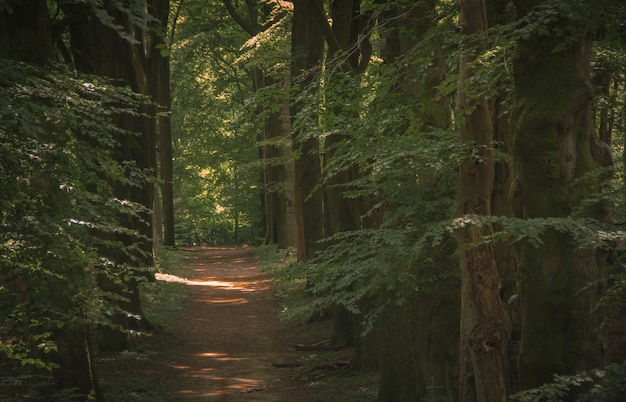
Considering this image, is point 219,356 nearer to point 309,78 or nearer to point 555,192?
point 309,78

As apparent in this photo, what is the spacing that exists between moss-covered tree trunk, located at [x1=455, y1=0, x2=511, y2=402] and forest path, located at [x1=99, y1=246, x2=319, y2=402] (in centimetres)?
543

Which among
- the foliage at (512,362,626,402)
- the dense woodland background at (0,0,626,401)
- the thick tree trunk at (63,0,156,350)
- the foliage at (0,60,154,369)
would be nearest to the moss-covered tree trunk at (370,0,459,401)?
the dense woodland background at (0,0,626,401)

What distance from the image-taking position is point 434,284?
9.33m

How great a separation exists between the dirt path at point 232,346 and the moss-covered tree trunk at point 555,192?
6276 mm

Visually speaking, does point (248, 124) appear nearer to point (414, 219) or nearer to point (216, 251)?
point (414, 219)

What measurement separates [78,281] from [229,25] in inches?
989

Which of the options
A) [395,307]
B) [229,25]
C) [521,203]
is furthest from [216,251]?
[521,203]

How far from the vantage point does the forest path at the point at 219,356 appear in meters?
13.0

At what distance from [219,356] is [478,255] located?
10089mm

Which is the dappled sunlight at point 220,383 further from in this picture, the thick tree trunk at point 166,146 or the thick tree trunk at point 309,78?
the thick tree trunk at point 166,146

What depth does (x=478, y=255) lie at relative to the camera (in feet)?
25.0

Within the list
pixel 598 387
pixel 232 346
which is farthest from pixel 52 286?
pixel 232 346

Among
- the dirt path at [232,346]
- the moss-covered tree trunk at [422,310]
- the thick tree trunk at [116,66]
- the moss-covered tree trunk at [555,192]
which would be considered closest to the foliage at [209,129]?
the dirt path at [232,346]

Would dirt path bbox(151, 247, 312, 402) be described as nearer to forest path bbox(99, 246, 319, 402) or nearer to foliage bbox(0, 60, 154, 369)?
forest path bbox(99, 246, 319, 402)
